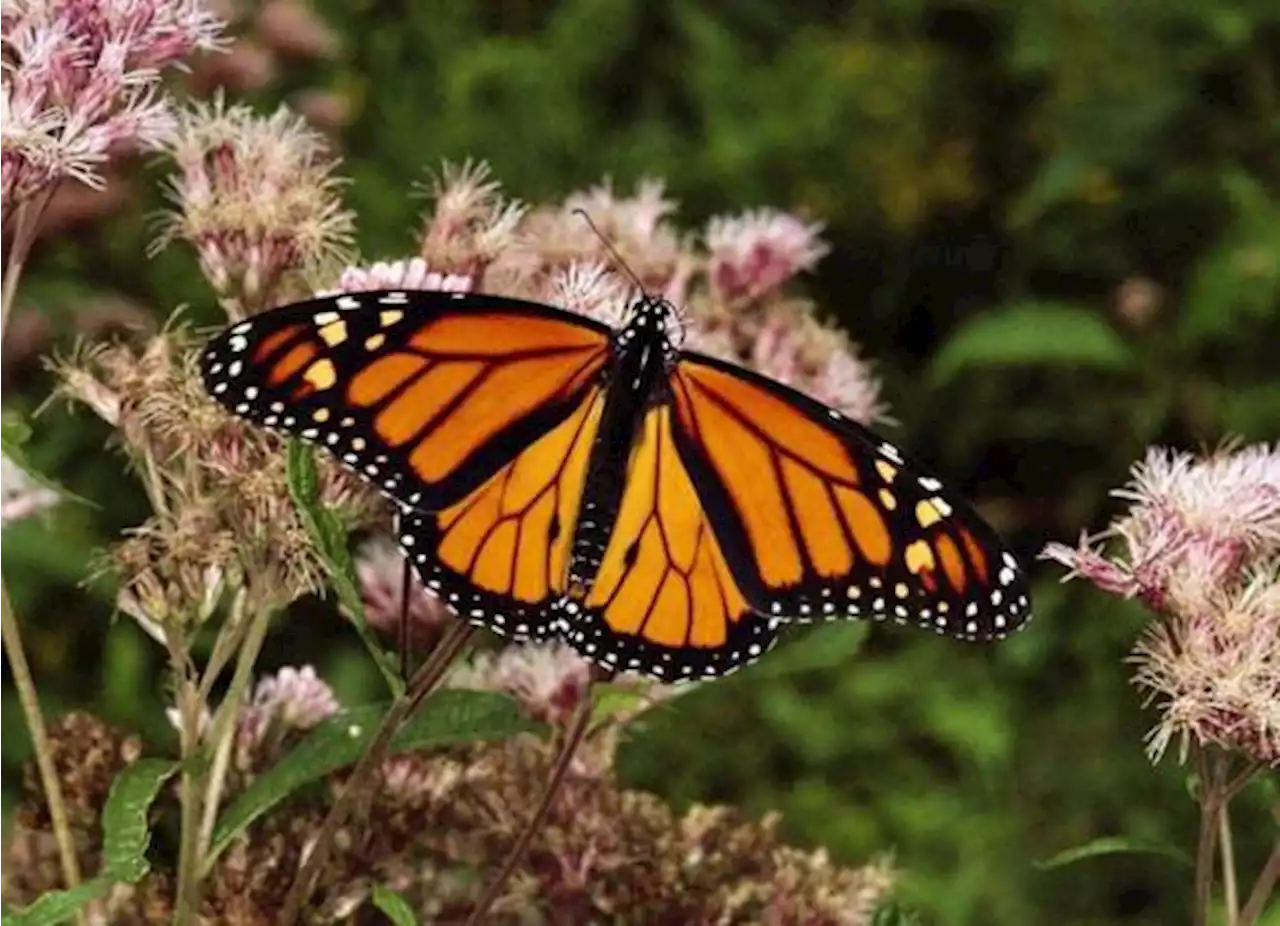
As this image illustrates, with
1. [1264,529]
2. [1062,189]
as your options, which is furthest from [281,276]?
[1062,189]

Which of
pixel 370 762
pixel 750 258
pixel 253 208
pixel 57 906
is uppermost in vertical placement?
pixel 750 258

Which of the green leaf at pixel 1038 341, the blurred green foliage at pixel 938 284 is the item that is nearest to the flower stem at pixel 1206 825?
the blurred green foliage at pixel 938 284

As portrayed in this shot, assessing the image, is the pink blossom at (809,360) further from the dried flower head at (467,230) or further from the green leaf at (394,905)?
the green leaf at (394,905)

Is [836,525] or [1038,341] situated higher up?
[1038,341]

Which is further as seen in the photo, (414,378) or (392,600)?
(392,600)

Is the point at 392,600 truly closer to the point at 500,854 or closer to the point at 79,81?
the point at 500,854

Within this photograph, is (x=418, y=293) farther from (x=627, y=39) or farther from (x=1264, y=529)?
(x=627, y=39)

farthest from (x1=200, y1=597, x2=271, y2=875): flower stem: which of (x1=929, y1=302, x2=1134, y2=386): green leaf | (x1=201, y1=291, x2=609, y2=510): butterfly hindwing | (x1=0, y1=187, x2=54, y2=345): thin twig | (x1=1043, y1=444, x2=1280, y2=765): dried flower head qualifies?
(x1=929, y1=302, x2=1134, y2=386): green leaf

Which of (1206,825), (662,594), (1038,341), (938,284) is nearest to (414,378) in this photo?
(662,594)
